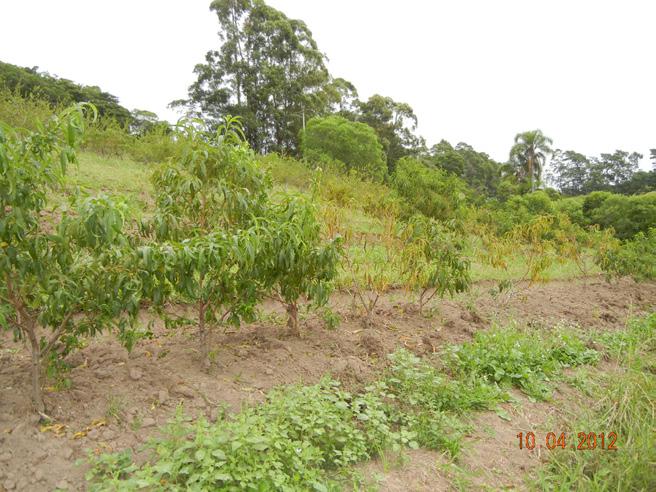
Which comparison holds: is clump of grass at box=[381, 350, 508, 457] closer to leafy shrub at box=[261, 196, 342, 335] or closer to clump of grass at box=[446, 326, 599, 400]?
clump of grass at box=[446, 326, 599, 400]

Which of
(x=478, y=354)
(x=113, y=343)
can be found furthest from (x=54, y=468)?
(x=478, y=354)

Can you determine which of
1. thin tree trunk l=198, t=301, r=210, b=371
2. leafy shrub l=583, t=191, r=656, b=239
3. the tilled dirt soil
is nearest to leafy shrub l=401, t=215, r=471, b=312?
the tilled dirt soil

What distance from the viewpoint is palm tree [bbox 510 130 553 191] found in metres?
30.6

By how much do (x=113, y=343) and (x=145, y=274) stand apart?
1321 millimetres

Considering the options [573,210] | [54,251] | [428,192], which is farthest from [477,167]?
[54,251]

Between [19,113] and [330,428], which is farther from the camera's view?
[19,113]

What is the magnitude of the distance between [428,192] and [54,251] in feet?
28.9

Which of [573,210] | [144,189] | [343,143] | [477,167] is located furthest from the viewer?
[477,167]

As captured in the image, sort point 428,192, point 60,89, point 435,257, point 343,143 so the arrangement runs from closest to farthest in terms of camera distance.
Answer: point 435,257 → point 428,192 → point 343,143 → point 60,89

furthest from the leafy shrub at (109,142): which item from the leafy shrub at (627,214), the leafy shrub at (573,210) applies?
the leafy shrub at (573,210)

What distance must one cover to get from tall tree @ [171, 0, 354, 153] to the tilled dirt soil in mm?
18722

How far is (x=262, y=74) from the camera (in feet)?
71.9

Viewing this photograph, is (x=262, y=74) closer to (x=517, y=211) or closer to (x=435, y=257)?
(x=517, y=211)
